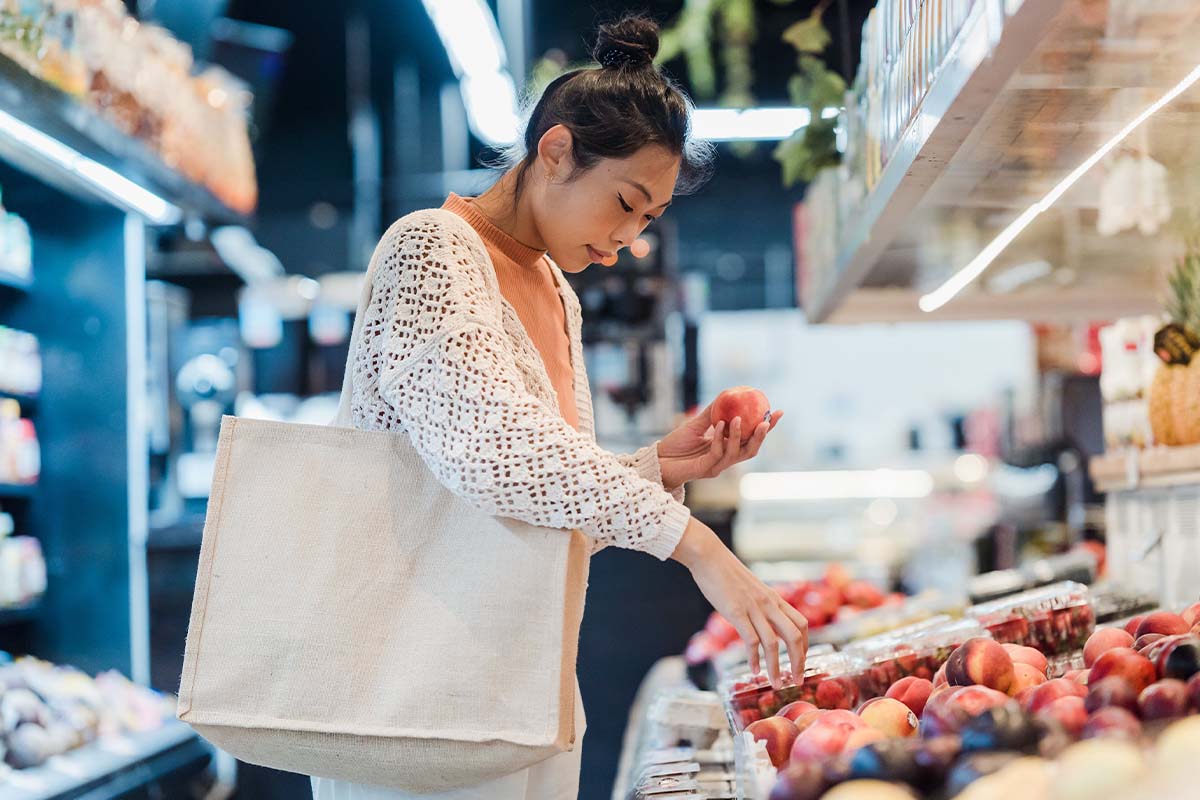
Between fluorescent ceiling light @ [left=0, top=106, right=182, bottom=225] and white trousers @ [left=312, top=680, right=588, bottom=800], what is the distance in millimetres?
2666

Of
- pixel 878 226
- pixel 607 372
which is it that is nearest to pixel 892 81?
pixel 878 226

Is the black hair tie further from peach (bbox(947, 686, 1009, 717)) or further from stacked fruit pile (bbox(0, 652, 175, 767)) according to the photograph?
stacked fruit pile (bbox(0, 652, 175, 767))

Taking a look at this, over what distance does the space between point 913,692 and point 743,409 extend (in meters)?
0.43

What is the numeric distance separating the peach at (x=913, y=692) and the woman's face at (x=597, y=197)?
2.28 ft

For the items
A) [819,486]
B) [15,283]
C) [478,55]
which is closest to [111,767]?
[15,283]

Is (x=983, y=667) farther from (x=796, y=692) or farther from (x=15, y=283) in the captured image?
(x=15, y=283)

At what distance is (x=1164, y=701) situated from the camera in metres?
1.17

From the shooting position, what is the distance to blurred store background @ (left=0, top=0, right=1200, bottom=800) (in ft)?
6.23

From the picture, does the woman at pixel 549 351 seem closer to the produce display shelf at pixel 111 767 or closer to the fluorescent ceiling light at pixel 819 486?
the produce display shelf at pixel 111 767

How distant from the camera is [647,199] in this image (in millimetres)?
1615

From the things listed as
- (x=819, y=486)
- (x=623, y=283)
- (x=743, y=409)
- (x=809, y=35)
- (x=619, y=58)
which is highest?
(x=809, y=35)

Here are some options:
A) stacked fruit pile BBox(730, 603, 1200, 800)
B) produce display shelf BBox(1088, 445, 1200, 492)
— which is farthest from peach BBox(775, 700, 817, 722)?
produce display shelf BBox(1088, 445, 1200, 492)

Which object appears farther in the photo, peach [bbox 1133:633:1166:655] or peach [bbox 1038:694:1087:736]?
peach [bbox 1133:633:1166:655]

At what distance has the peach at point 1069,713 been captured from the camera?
1.13 m
